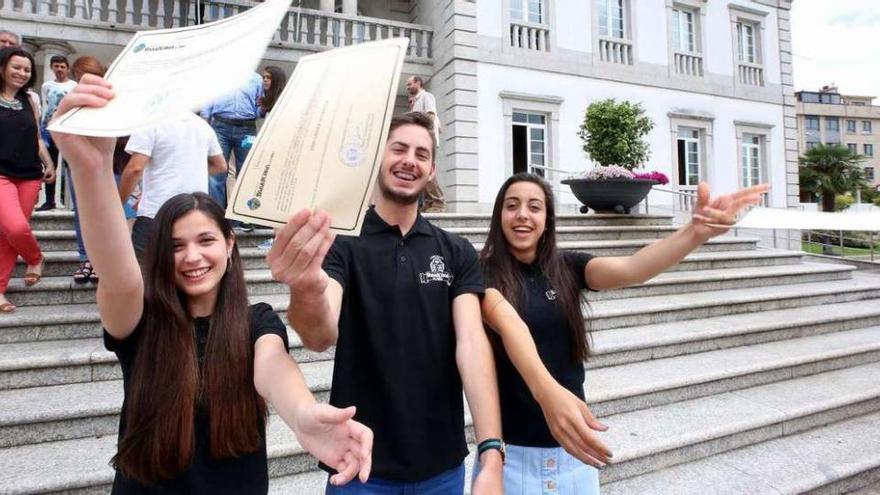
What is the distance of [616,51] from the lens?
39.1 feet

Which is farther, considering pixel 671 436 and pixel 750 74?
pixel 750 74

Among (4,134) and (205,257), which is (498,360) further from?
(4,134)

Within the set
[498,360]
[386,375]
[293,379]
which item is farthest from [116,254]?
[498,360]

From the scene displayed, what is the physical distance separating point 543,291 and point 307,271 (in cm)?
101

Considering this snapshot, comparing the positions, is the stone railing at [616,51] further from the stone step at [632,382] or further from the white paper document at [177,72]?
the white paper document at [177,72]

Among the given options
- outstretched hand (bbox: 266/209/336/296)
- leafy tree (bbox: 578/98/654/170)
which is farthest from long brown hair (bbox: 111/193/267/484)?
leafy tree (bbox: 578/98/654/170)

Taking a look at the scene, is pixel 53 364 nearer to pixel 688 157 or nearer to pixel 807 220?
pixel 807 220

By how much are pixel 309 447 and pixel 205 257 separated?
66 centimetres

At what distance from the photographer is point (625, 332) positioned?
4312 mm

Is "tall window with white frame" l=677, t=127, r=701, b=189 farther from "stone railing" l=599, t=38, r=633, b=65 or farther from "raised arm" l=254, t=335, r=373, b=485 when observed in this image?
"raised arm" l=254, t=335, r=373, b=485

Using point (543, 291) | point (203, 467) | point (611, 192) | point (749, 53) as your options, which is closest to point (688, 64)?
point (749, 53)

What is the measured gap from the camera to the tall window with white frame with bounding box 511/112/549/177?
1103cm

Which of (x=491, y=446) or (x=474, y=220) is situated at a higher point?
(x=474, y=220)

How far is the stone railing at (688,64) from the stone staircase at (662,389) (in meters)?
8.91
